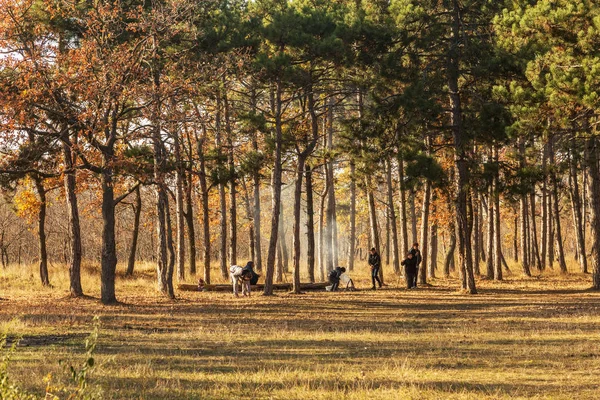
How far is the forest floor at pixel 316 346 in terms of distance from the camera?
9961 mm

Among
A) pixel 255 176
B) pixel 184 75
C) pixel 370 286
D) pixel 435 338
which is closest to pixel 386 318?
pixel 435 338

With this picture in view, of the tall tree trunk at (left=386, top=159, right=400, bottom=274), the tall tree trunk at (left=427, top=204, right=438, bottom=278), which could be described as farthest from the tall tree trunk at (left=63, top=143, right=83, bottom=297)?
the tall tree trunk at (left=427, top=204, right=438, bottom=278)

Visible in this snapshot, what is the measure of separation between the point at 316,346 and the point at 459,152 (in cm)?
1602

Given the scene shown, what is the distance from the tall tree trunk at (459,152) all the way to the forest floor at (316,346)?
211 cm

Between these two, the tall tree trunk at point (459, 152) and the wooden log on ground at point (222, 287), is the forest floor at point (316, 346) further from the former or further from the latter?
the wooden log on ground at point (222, 287)

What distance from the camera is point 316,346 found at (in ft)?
47.5

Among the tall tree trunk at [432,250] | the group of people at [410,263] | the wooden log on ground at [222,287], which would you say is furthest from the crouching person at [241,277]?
the tall tree trunk at [432,250]

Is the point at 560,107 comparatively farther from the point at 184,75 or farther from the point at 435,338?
the point at 184,75

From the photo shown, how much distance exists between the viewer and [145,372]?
10977 mm

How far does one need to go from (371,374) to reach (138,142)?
18.0 metres

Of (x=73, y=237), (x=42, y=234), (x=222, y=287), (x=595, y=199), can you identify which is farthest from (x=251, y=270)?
(x=595, y=199)

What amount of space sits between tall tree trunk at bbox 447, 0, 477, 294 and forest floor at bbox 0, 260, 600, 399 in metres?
2.11

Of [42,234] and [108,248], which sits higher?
[42,234]

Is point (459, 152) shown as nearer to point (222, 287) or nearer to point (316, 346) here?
point (222, 287)
